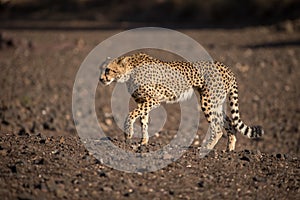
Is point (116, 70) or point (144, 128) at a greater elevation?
point (116, 70)

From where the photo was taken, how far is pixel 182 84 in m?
6.73

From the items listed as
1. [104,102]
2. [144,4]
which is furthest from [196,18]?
[104,102]

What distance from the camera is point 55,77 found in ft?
45.2

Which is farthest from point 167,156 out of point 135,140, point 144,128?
point 135,140

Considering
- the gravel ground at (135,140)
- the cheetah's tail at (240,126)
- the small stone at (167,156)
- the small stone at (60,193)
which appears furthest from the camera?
the cheetah's tail at (240,126)

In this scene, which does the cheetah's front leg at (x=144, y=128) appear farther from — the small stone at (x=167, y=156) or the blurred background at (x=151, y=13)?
the blurred background at (x=151, y=13)

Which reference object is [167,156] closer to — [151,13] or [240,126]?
[240,126]

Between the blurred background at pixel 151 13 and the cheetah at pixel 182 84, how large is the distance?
14.3m

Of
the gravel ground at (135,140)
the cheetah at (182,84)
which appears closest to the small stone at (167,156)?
the gravel ground at (135,140)

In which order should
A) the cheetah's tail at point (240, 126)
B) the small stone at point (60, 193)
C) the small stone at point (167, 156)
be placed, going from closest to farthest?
the small stone at point (60, 193) < the small stone at point (167, 156) < the cheetah's tail at point (240, 126)

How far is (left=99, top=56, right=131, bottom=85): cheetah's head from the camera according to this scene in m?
6.63

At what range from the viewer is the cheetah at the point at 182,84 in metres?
6.63

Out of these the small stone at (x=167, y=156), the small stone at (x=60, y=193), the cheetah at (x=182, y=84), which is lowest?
the small stone at (x=60, y=193)

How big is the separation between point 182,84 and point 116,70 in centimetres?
84
